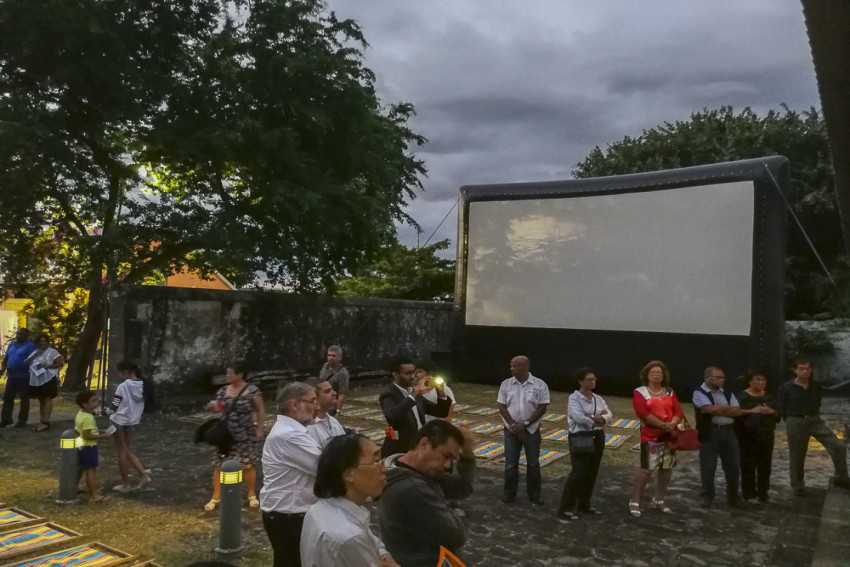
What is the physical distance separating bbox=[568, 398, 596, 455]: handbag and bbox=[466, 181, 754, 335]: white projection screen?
8398 mm

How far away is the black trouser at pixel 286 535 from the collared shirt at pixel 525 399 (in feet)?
11.9

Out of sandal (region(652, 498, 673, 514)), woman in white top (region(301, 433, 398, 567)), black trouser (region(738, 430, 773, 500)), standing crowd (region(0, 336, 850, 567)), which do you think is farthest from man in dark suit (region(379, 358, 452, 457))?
black trouser (region(738, 430, 773, 500))

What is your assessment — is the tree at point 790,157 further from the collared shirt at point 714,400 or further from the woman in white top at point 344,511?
the woman in white top at point 344,511

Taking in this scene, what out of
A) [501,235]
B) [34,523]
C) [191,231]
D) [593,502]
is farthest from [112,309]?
[593,502]

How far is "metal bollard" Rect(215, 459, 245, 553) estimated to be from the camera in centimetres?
568

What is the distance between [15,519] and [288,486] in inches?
162

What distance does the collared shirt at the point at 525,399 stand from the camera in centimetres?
726

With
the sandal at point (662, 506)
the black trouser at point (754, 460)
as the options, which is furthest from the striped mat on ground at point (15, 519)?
the black trouser at point (754, 460)

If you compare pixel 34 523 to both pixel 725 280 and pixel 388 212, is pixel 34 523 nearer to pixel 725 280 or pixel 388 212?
pixel 388 212

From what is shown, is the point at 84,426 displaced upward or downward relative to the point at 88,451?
upward

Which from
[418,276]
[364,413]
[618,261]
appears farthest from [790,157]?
[364,413]

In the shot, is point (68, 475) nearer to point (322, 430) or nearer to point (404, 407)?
point (404, 407)

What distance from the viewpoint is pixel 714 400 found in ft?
24.1

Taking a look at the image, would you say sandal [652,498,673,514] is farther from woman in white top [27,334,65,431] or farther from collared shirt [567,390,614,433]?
woman in white top [27,334,65,431]
